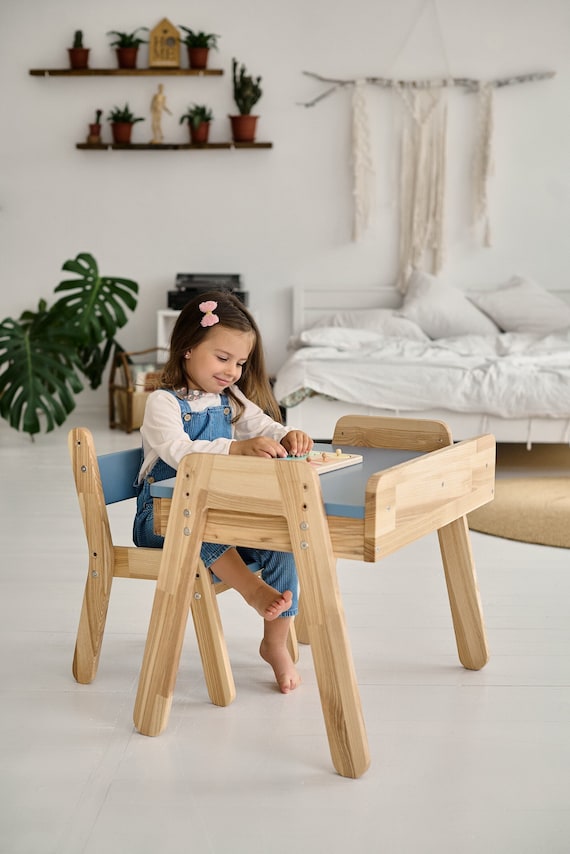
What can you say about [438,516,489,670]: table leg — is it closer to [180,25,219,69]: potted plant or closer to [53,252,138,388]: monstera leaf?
[53,252,138,388]: monstera leaf

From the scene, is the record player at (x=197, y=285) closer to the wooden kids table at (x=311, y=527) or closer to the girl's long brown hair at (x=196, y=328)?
the girl's long brown hair at (x=196, y=328)

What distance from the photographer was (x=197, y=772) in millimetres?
1431

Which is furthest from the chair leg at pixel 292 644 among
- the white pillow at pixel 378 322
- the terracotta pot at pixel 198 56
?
the terracotta pot at pixel 198 56

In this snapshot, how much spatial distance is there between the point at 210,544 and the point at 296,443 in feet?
0.77

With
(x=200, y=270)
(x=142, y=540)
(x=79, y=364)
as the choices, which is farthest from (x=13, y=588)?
(x=200, y=270)

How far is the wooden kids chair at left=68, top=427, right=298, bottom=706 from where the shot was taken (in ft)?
5.43

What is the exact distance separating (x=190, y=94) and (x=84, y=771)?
4953mm

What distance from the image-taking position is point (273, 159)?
18.8 ft

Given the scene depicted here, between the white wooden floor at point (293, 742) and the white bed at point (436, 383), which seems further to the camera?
the white bed at point (436, 383)

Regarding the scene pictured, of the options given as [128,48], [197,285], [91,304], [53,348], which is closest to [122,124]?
[128,48]

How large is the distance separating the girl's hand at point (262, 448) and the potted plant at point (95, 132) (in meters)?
4.47

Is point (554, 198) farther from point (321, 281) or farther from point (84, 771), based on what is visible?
point (84, 771)

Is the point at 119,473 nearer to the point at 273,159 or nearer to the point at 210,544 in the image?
the point at 210,544

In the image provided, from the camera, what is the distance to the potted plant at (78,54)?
559 centimetres
